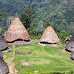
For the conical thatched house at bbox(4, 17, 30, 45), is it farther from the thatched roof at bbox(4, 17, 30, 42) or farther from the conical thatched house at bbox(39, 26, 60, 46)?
the conical thatched house at bbox(39, 26, 60, 46)

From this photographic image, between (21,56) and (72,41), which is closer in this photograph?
(21,56)

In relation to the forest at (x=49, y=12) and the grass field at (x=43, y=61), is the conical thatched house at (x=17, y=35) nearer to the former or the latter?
the grass field at (x=43, y=61)

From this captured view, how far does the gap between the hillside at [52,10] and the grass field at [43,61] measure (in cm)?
3573

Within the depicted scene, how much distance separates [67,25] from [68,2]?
1705 cm

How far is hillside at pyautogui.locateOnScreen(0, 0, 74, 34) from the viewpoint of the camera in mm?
64375

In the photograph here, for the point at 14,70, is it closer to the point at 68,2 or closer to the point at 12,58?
the point at 12,58

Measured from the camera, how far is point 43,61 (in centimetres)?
1834

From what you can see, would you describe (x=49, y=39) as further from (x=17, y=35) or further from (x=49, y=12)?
(x=49, y=12)

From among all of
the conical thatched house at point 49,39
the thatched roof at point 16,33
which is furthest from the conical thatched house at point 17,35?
the conical thatched house at point 49,39

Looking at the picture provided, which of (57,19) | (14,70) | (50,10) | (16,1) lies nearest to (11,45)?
(14,70)

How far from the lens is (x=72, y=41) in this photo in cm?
2322

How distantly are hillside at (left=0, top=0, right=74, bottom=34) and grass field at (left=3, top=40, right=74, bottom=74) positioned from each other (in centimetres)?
3573

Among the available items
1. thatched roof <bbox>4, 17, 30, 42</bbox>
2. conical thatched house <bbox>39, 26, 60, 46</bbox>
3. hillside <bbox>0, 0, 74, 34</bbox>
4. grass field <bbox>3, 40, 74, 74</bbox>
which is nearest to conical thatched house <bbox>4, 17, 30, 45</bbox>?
thatched roof <bbox>4, 17, 30, 42</bbox>

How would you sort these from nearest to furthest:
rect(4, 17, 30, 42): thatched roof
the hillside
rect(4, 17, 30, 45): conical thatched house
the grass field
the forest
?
the grass field < rect(4, 17, 30, 45): conical thatched house < rect(4, 17, 30, 42): thatched roof < the forest < the hillside
